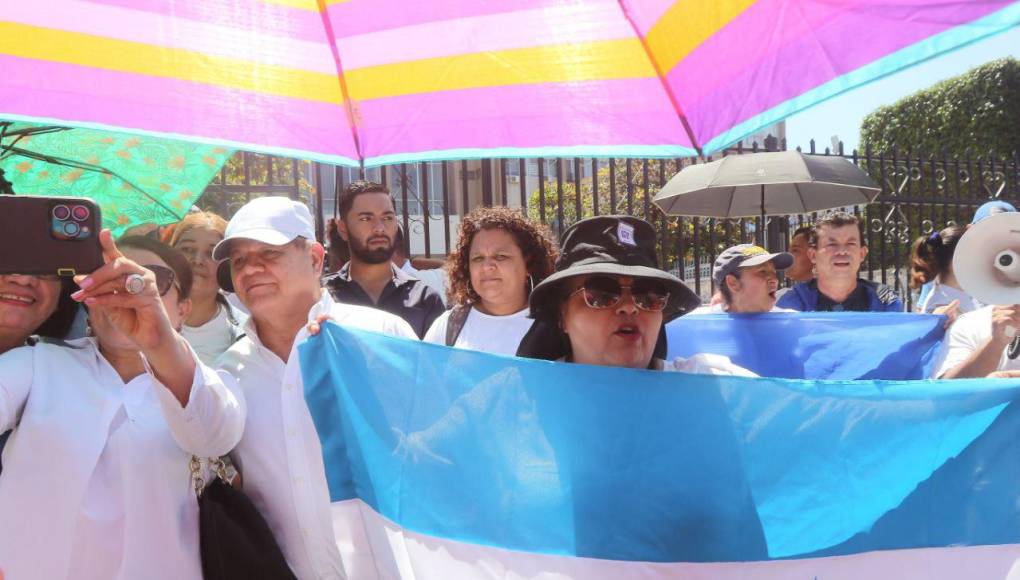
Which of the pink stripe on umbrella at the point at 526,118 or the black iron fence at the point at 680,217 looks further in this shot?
the black iron fence at the point at 680,217

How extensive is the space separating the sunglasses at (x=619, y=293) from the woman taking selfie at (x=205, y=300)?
5.01 feet

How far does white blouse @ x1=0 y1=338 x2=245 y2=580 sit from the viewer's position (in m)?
1.89

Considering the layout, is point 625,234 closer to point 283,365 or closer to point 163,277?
point 283,365

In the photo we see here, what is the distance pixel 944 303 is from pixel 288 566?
12.1 ft

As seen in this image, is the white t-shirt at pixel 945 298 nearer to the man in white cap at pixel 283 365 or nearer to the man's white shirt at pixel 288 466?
the man in white cap at pixel 283 365

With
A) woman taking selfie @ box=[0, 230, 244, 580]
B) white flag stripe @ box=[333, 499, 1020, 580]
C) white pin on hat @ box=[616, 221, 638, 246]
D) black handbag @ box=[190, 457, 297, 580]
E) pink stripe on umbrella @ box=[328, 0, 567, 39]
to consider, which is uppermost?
pink stripe on umbrella @ box=[328, 0, 567, 39]

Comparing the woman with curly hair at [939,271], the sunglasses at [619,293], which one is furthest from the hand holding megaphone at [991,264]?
the woman with curly hair at [939,271]

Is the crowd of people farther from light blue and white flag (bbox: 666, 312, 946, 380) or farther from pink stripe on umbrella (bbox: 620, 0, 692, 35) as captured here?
pink stripe on umbrella (bbox: 620, 0, 692, 35)

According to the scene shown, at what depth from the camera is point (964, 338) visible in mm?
3045

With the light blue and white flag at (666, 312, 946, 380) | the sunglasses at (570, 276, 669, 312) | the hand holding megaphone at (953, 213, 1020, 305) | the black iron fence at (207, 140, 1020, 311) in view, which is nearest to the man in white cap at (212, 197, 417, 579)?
the sunglasses at (570, 276, 669, 312)

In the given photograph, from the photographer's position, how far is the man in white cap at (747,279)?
12.7 ft

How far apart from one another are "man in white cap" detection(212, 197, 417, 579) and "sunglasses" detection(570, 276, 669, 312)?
77 cm

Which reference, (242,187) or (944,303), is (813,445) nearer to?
(944,303)

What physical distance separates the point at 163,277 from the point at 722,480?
1593 millimetres
